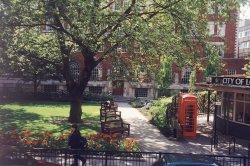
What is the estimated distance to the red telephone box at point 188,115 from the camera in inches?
800

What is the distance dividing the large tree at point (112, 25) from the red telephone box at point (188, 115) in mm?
2353

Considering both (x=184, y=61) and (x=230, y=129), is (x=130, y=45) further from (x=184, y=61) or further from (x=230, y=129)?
(x=230, y=129)

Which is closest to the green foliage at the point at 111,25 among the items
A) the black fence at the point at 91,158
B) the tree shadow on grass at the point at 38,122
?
the tree shadow on grass at the point at 38,122

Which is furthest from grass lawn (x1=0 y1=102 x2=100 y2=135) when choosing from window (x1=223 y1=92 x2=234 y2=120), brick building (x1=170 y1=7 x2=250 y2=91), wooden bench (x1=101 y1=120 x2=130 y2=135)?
brick building (x1=170 y1=7 x2=250 y2=91)

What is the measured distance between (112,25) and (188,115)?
7.01 meters

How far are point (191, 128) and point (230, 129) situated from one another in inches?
114

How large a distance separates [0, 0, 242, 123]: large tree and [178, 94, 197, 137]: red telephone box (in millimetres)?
2353

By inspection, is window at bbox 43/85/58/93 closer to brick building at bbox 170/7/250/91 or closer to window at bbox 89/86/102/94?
window at bbox 89/86/102/94

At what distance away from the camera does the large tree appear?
57.4 ft

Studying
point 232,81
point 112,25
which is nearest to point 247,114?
point 232,81

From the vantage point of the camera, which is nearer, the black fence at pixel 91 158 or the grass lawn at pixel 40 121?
the black fence at pixel 91 158

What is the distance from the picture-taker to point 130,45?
64.0 feet

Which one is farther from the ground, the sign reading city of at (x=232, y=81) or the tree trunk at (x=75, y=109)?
the sign reading city of at (x=232, y=81)

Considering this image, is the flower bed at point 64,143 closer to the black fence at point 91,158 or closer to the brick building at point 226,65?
the black fence at point 91,158
